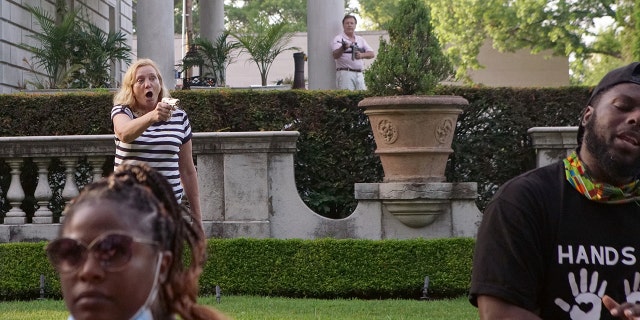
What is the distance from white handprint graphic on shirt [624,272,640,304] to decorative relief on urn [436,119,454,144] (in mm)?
7513

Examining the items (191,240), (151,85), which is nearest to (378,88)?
(151,85)

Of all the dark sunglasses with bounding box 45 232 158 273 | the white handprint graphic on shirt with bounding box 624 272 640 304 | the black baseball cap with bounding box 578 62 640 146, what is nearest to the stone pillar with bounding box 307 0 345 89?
the black baseball cap with bounding box 578 62 640 146

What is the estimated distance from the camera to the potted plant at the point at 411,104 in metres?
11.1

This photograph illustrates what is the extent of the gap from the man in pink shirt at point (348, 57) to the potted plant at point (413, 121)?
5703 millimetres

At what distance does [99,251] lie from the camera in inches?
94.2

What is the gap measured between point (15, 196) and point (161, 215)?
922cm

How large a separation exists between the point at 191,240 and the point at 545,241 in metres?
1.35

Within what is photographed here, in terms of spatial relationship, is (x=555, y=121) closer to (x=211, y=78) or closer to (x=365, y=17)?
(x=211, y=78)

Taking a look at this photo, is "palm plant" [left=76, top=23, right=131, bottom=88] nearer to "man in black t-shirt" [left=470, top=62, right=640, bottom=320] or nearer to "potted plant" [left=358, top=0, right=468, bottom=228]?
"potted plant" [left=358, top=0, right=468, bottom=228]

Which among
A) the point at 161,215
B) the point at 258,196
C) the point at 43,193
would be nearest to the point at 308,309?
the point at 258,196

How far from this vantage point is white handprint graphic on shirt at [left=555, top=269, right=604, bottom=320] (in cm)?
364

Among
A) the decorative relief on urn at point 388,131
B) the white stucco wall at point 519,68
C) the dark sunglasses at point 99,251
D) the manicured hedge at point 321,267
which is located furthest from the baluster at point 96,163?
the white stucco wall at point 519,68

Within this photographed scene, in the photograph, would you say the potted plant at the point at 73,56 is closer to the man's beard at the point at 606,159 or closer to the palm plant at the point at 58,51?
the palm plant at the point at 58,51

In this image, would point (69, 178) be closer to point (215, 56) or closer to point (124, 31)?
point (215, 56)
